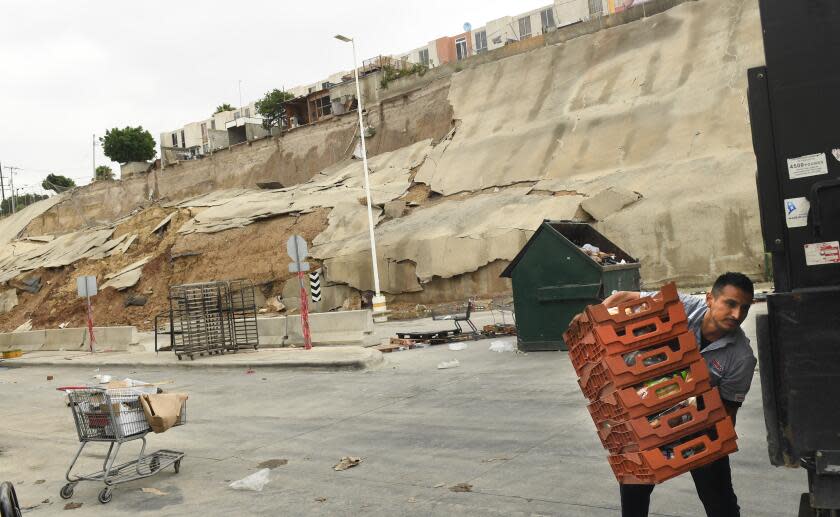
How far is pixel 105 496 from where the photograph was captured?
6.41 metres

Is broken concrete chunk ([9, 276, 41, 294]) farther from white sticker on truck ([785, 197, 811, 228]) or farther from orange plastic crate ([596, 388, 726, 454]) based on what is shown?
white sticker on truck ([785, 197, 811, 228])

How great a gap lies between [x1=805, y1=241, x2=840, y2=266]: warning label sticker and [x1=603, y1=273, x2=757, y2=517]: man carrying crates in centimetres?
58

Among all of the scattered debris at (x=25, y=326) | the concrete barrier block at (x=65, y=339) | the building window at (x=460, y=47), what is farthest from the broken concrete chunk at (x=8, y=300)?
the building window at (x=460, y=47)

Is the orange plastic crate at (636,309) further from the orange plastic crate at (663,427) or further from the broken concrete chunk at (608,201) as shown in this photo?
the broken concrete chunk at (608,201)

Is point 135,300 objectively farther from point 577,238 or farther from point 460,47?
point 460,47

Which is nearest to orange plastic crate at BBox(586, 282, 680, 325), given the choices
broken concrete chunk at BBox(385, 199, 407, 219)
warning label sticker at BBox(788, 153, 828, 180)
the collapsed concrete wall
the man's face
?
the man's face

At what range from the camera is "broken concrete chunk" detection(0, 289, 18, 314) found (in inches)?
1679

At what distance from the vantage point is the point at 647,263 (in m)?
23.6

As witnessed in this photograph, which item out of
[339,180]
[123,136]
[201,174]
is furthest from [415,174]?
[123,136]

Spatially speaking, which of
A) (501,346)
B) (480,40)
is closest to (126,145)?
(480,40)

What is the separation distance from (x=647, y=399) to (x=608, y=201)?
22.7 m

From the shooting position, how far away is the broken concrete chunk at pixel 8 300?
1679 inches

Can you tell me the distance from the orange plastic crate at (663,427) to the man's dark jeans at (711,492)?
359mm

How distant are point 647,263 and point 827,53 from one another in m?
21.7
